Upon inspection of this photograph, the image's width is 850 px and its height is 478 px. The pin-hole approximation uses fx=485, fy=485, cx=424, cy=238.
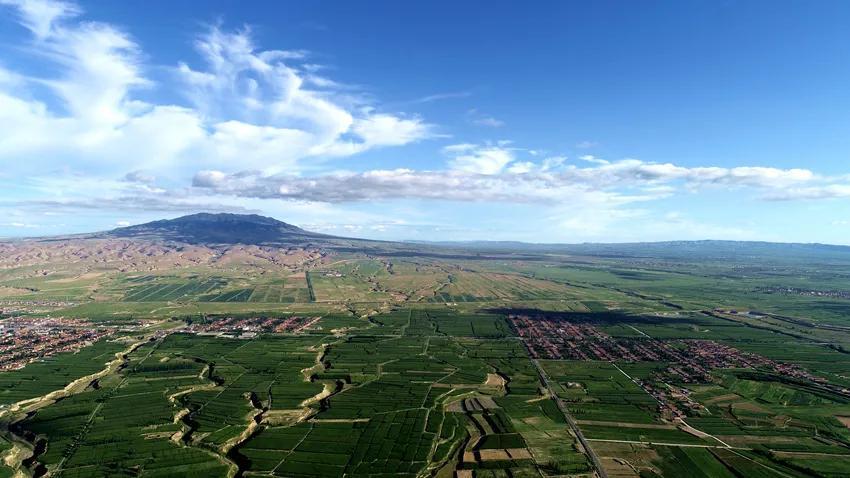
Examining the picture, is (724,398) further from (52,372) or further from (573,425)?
(52,372)

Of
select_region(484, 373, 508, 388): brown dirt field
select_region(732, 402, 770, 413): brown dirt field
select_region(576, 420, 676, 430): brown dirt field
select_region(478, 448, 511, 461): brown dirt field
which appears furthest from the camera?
select_region(484, 373, 508, 388): brown dirt field

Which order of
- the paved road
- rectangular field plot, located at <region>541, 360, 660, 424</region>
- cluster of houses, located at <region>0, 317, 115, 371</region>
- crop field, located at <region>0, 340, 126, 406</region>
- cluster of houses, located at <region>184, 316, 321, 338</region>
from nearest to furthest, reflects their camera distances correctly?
the paved road → rectangular field plot, located at <region>541, 360, 660, 424</region> → crop field, located at <region>0, 340, 126, 406</region> → cluster of houses, located at <region>0, 317, 115, 371</region> → cluster of houses, located at <region>184, 316, 321, 338</region>

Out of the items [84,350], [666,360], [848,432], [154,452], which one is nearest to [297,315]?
[84,350]

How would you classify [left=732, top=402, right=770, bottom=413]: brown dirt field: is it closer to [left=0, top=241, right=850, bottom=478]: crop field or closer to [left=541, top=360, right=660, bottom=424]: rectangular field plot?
[left=0, top=241, right=850, bottom=478]: crop field

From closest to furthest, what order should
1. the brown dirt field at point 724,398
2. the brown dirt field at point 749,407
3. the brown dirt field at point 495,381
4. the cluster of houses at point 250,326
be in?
the brown dirt field at point 749,407 < the brown dirt field at point 724,398 < the brown dirt field at point 495,381 < the cluster of houses at point 250,326

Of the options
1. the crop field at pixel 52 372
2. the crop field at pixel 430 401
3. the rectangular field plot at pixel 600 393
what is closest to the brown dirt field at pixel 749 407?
the crop field at pixel 430 401

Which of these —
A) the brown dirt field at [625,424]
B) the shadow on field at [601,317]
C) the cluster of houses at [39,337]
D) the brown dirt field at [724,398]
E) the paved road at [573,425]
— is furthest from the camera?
the shadow on field at [601,317]

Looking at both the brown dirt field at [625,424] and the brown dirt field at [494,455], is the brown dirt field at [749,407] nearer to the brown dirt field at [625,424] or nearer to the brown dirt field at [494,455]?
the brown dirt field at [625,424]

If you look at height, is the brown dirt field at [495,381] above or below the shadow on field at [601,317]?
below

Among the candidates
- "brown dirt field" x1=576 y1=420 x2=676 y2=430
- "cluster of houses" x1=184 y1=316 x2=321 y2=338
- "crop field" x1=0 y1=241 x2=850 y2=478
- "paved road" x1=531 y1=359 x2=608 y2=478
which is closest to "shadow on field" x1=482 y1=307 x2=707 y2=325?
"crop field" x1=0 y1=241 x2=850 y2=478

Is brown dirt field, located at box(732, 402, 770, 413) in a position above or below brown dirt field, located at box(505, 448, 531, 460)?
above

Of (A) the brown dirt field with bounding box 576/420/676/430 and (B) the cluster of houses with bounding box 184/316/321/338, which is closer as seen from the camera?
(A) the brown dirt field with bounding box 576/420/676/430

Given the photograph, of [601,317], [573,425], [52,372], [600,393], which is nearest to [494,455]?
[573,425]
